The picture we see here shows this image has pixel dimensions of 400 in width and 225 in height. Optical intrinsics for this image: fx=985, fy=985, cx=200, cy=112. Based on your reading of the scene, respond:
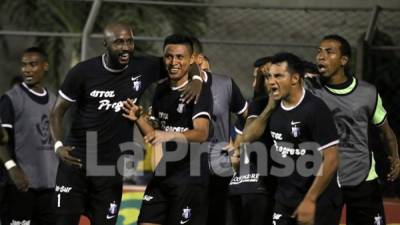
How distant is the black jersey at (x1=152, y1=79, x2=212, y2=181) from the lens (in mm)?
8438

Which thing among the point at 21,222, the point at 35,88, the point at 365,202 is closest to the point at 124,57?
the point at 35,88

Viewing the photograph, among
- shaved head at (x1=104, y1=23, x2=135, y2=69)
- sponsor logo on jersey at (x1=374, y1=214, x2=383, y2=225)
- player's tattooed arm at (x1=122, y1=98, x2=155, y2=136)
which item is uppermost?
shaved head at (x1=104, y1=23, x2=135, y2=69)

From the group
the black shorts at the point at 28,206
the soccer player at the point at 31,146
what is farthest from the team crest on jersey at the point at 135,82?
the black shorts at the point at 28,206

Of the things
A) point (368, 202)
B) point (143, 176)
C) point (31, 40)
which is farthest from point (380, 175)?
point (31, 40)

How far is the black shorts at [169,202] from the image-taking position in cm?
852

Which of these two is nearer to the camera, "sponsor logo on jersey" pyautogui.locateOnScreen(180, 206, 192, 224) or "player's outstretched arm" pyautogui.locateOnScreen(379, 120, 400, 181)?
"sponsor logo on jersey" pyautogui.locateOnScreen(180, 206, 192, 224)

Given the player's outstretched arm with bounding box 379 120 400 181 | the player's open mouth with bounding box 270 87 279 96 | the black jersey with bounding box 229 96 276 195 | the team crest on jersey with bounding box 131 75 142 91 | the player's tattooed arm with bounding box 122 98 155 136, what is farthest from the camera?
the player's outstretched arm with bounding box 379 120 400 181

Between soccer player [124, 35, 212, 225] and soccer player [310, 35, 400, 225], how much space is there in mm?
1238

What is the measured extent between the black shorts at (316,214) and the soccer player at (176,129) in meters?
0.88

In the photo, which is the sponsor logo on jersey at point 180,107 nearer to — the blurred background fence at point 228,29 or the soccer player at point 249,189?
the soccer player at point 249,189

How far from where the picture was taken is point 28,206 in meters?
9.96

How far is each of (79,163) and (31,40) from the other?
8.31 metres

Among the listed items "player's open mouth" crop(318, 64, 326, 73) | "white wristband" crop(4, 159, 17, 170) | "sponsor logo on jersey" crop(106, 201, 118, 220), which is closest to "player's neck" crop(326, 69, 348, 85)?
"player's open mouth" crop(318, 64, 326, 73)

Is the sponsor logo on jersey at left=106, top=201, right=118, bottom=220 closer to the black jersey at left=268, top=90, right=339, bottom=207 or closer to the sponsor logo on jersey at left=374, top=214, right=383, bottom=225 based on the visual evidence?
the black jersey at left=268, top=90, right=339, bottom=207
